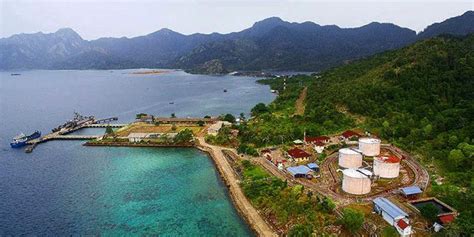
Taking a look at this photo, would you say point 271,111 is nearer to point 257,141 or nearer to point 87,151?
point 257,141

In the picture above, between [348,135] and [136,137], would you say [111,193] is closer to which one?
[136,137]

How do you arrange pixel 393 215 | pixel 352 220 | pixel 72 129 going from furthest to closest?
pixel 72 129, pixel 393 215, pixel 352 220

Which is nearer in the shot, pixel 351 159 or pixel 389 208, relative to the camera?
pixel 389 208

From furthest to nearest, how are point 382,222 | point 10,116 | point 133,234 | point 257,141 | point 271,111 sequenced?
point 10,116, point 271,111, point 257,141, point 133,234, point 382,222

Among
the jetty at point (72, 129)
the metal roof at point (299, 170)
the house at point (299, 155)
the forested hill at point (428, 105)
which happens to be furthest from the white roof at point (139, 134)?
the metal roof at point (299, 170)

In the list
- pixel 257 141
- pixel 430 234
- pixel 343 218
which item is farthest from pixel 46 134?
pixel 430 234

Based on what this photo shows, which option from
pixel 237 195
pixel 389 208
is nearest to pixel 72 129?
pixel 237 195

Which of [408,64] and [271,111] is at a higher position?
[408,64]
